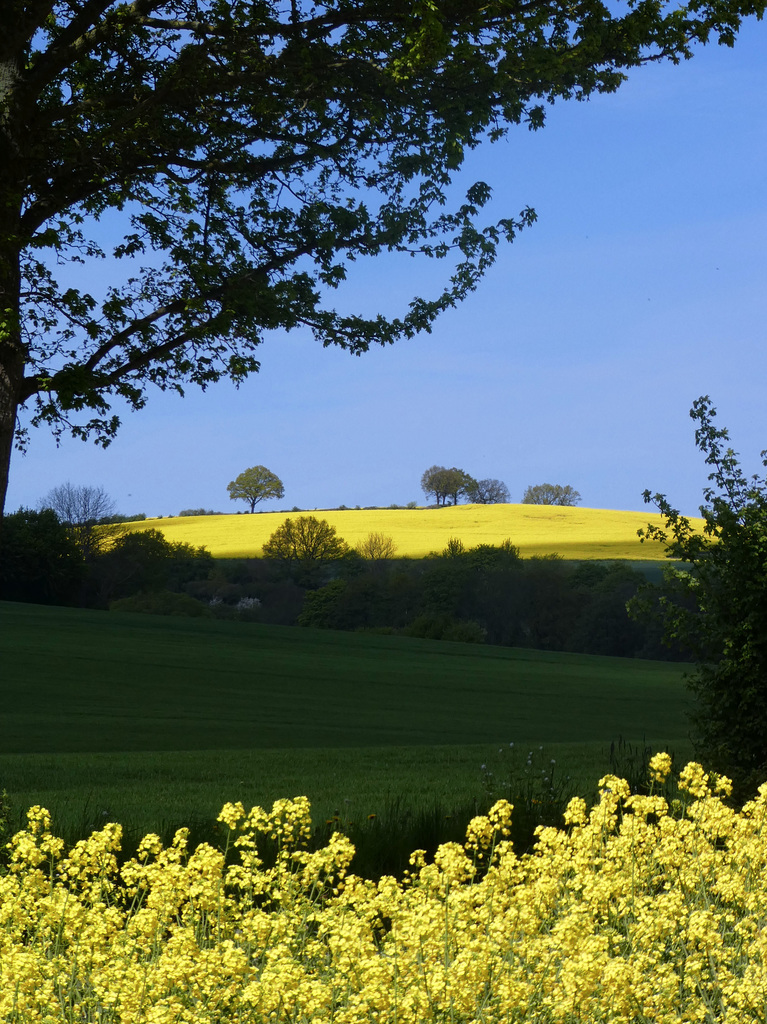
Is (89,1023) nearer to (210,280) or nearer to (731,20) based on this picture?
(210,280)

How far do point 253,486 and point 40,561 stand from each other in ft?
150

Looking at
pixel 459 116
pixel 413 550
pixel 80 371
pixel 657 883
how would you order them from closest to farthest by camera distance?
pixel 657 883 → pixel 80 371 → pixel 459 116 → pixel 413 550

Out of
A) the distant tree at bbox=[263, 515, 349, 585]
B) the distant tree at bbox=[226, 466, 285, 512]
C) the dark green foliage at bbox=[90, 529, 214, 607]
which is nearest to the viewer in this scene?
the dark green foliage at bbox=[90, 529, 214, 607]

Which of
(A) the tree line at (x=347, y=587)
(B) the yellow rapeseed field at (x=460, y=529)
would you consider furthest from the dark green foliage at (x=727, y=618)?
(B) the yellow rapeseed field at (x=460, y=529)

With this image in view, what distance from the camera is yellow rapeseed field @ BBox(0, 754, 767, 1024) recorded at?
3.97 m

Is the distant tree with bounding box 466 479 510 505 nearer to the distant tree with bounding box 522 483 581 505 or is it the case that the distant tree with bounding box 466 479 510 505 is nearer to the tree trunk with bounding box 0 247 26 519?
the distant tree with bounding box 522 483 581 505

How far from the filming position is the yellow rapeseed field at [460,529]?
69312 mm

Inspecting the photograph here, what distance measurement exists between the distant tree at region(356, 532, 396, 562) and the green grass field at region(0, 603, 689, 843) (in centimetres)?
1996

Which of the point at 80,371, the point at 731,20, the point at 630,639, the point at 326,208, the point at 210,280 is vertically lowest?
the point at 630,639

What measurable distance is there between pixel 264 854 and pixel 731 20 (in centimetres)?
927

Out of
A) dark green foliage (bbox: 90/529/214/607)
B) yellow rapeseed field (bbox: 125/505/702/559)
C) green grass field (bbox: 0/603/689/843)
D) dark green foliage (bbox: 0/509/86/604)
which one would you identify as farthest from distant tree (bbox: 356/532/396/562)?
green grass field (bbox: 0/603/689/843)

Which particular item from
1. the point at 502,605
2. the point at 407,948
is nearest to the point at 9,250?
the point at 407,948

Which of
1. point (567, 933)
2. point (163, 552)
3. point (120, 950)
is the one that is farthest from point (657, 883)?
point (163, 552)

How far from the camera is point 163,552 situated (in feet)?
190
